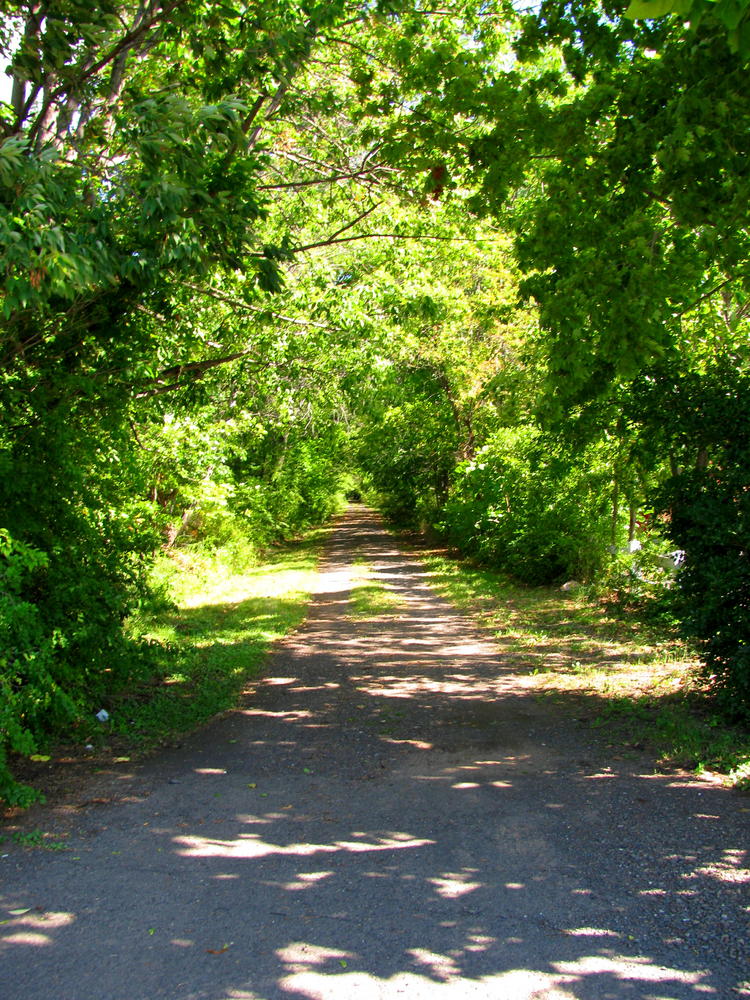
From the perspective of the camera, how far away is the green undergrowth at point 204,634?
784cm

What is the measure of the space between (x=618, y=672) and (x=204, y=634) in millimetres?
6186

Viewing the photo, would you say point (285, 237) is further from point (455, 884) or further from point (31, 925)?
point (31, 925)

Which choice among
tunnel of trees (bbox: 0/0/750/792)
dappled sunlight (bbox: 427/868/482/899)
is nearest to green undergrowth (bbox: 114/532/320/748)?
tunnel of trees (bbox: 0/0/750/792)

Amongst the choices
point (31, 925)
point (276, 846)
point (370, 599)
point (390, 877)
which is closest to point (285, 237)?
point (276, 846)

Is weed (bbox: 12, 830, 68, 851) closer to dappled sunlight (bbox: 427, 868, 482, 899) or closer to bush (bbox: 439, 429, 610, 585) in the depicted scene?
dappled sunlight (bbox: 427, 868, 482, 899)

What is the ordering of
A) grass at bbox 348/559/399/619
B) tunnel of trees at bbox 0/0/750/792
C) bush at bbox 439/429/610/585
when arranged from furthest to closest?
Result: bush at bbox 439/429/610/585, grass at bbox 348/559/399/619, tunnel of trees at bbox 0/0/750/792

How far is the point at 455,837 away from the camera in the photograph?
194 inches

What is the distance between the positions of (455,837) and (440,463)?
22675mm

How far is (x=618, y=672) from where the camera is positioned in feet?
29.6

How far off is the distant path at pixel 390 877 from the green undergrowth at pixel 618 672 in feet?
1.48

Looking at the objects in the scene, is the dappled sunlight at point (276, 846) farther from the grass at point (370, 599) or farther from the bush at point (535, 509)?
the bush at point (535, 509)

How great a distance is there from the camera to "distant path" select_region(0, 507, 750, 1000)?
3.43 metres

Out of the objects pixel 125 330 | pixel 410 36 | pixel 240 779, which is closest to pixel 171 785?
pixel 240 779

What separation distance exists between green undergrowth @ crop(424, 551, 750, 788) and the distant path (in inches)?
17.8
